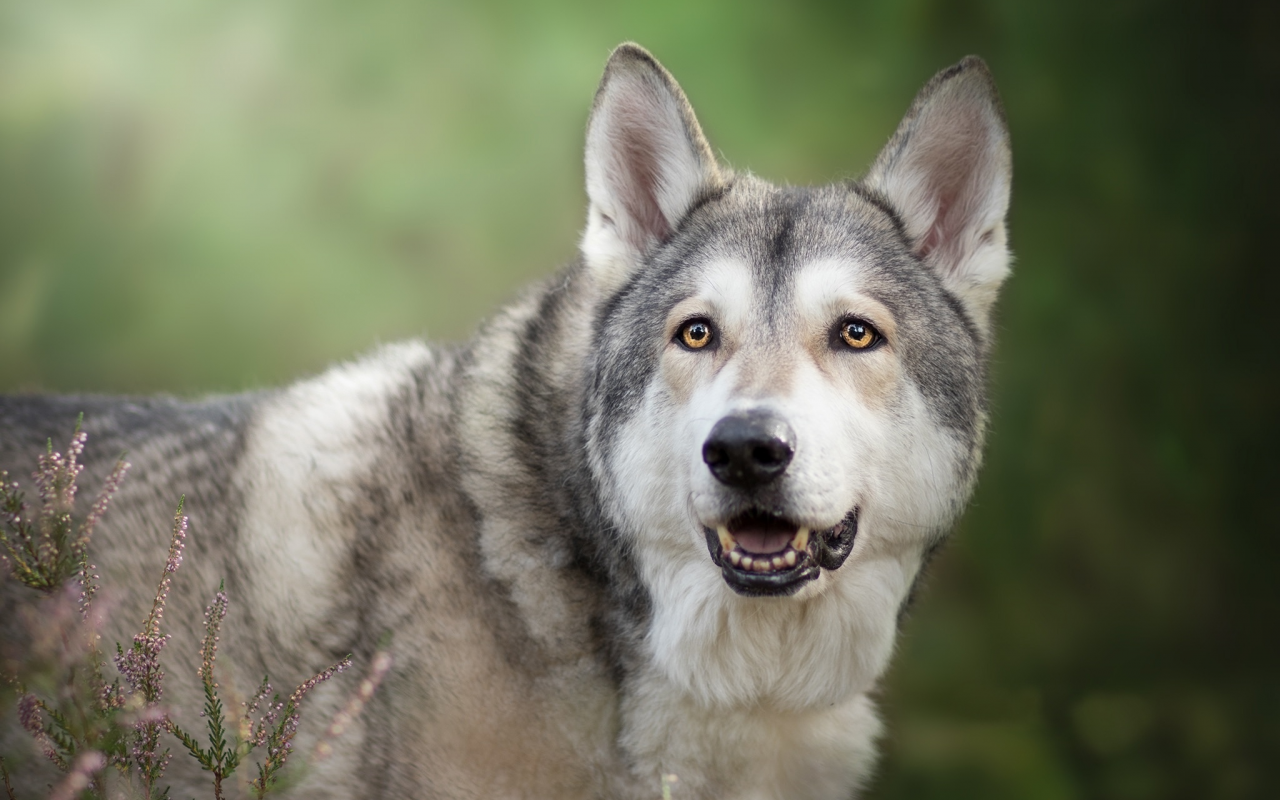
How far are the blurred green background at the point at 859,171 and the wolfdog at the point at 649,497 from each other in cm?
115

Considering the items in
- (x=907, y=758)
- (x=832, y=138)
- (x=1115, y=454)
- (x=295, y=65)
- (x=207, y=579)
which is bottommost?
(x=907, y=758)

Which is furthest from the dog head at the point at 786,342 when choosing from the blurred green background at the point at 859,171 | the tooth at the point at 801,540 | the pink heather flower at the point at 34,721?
the pink heather flower at the point at 34,721

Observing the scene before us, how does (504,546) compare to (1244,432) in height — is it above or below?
below

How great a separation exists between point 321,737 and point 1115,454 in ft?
13.3

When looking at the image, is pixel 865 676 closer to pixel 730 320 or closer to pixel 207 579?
pixel 730 320

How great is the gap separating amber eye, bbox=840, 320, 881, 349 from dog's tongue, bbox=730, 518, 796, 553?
592mm

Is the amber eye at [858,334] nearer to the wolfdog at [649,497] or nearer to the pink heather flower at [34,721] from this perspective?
the wolfdog at [649,497]

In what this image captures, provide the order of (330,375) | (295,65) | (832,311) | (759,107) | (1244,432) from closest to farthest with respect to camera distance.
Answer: (832,311), (330,375), (1244,432), (759,107), (295,65)

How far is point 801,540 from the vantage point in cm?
279

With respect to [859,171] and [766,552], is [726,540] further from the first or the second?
[859,171]

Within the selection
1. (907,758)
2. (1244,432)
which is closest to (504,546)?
(907,758)

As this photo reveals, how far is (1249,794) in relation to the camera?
16.8ft

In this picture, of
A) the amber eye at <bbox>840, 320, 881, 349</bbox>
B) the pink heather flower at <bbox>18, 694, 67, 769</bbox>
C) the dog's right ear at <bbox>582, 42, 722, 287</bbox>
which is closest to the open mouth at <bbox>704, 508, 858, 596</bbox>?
the amber eye at <bbox>840, 320, 881, 349</bbox>

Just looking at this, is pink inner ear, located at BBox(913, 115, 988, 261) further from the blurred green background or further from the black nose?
the blurred green background
